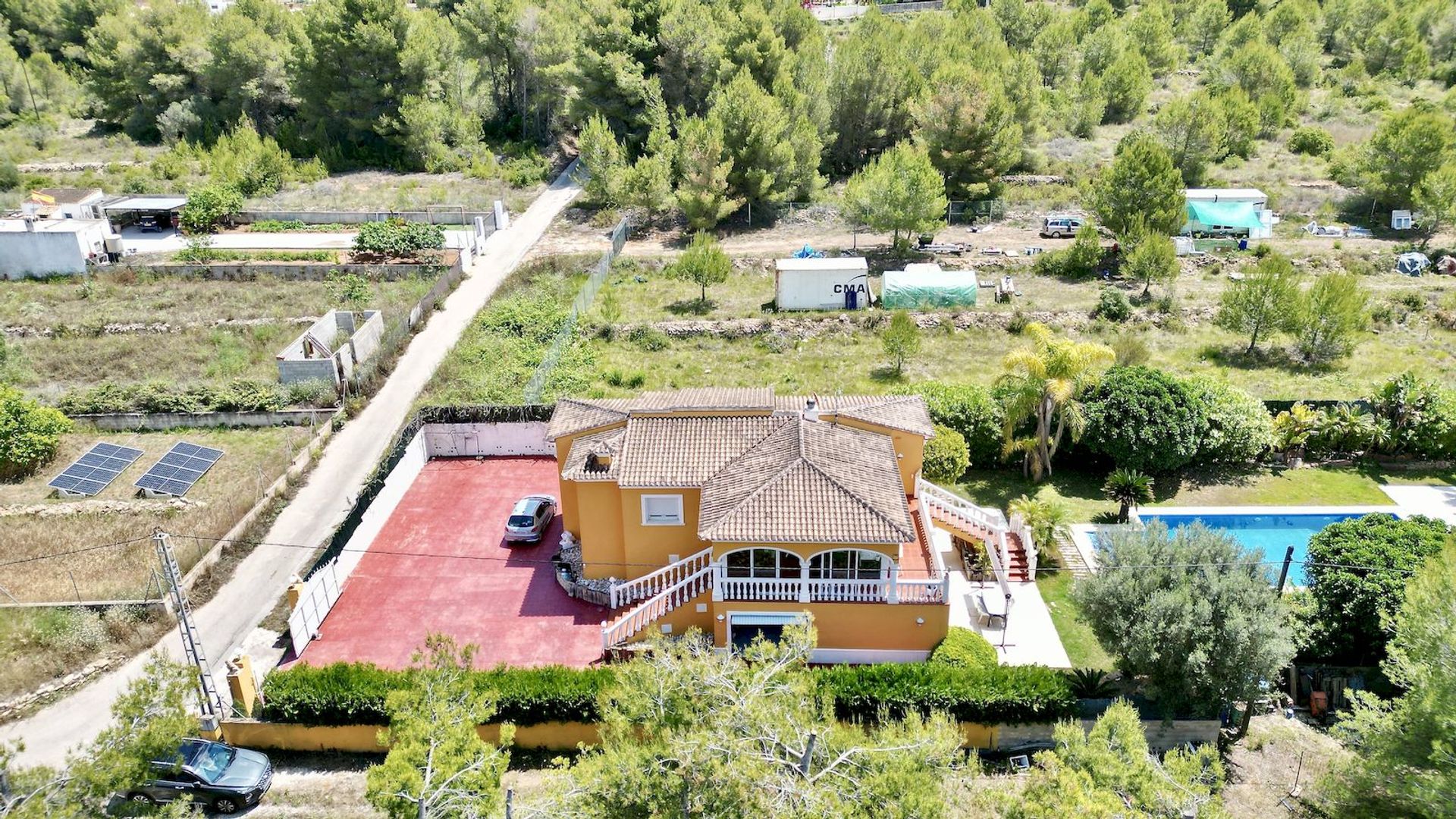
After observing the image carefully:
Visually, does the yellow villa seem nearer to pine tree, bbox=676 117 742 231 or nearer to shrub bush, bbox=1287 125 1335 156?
pine tree, bbox=676 117 742 231

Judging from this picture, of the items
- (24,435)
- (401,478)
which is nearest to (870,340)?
(401,478)

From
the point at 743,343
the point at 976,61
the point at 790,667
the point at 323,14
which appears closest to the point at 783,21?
the point at 976,61

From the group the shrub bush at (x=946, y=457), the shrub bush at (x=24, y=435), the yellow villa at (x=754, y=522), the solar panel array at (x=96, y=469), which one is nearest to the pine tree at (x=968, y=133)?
the shrub bush at (x=946, y=457)

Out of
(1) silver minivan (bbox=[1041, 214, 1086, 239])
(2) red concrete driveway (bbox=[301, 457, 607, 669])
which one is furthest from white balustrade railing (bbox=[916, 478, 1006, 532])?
(1) silver minivan (bbox=[1041, 214, 1086, 239])

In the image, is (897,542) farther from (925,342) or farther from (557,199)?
(557,199)

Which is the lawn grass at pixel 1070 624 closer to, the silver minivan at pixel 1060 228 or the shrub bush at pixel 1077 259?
the shrub bush at pixel 1077 259

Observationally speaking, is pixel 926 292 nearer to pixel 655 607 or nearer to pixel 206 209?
pixel 655 607
